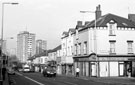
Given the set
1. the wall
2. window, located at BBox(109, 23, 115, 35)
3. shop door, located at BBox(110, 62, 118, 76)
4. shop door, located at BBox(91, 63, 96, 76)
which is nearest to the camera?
shop door, located at BBox(110, 62, 118, 76)

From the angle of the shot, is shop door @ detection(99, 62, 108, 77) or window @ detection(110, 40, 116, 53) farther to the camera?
window @ detection(110, 40, 116, 53)

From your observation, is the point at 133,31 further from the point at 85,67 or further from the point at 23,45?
the point at 23,45

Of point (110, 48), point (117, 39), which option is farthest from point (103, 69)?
point (117, 39)

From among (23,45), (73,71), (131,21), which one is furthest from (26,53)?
(131,21)

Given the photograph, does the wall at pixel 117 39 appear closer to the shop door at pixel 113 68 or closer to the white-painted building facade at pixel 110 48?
the white-painted building facade at pixel 110 48

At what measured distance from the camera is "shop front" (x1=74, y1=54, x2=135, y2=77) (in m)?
51.6

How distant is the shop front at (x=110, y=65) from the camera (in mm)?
51625

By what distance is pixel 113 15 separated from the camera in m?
57.7

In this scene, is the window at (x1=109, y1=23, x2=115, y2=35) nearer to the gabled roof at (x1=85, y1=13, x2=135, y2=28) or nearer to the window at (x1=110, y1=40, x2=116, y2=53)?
the gabled roof at (x1=85, y1=13, x2=135, y2=28)

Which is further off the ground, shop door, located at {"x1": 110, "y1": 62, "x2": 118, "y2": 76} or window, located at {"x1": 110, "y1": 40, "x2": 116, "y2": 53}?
window, located at {"x1": 110, "y1": 40, "x2": 116, "y2": 53}

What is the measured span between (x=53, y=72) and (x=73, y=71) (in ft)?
33.8

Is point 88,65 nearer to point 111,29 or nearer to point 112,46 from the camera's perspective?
point 112,46

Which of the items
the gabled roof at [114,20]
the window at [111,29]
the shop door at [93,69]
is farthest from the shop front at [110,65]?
the gabled roof at [114,20]

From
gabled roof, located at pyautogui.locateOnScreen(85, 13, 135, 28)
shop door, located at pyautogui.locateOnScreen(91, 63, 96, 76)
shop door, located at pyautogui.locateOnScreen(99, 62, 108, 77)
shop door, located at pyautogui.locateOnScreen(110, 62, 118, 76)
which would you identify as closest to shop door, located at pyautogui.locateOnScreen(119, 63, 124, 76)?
shop door, located at pyautogui.locateOnScreen(110, 62, 118, 76)
